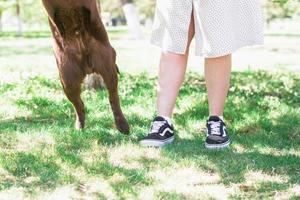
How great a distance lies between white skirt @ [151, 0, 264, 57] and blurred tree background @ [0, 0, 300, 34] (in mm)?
1678

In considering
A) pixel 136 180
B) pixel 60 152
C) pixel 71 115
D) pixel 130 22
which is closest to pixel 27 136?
pixel 60 152

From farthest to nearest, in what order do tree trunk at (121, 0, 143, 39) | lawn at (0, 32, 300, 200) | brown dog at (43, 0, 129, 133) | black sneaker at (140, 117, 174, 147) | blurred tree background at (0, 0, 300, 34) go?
1. tree trunk at (121, 0, 143, 39)
2. blurred tree background at (0, 0, 300, 34)
3. black sneaker at (140, 117, 174, 147)
4. brown dog at (43, 0, 129, 133)
5. lawn at (0, 32, 300, 200)

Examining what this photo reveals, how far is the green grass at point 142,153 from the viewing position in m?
2.74

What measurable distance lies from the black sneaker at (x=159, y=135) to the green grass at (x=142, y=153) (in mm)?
83

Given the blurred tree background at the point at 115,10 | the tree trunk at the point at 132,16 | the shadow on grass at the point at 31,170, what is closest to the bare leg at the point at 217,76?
the shadow on grass at the point at 31,170

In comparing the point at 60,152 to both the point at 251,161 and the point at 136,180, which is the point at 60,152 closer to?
the point at 136,180

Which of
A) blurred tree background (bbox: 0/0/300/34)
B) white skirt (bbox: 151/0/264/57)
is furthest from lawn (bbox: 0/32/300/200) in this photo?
blurred tree background (bbox: 0/0/300/34)

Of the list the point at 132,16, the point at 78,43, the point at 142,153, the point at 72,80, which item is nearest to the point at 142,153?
the point at 142,153

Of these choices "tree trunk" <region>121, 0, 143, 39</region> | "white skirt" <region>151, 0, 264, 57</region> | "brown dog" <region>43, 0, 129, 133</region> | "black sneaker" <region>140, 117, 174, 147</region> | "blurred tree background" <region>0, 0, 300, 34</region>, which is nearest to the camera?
"brown dog" <region>43, 0, 129, 133</region>

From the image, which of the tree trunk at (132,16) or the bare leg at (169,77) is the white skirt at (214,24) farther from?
the tree trunk at (132,16)

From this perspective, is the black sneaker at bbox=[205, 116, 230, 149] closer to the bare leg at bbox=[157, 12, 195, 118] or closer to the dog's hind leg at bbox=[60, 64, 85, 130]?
the bare leg at bbox=[157, 12, 195, 118]

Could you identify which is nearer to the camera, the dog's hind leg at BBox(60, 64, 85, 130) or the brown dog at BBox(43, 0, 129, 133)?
the brown dog at BBox(43, 0, 129, 133)

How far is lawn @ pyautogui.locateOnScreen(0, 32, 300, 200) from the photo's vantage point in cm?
273

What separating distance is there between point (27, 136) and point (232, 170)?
1.51 metres
